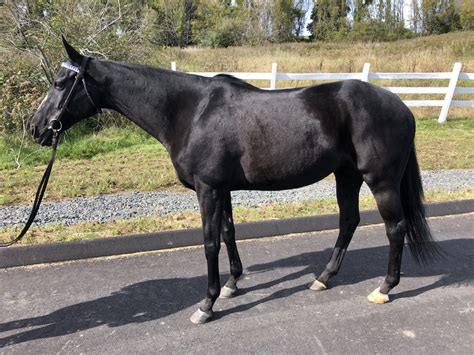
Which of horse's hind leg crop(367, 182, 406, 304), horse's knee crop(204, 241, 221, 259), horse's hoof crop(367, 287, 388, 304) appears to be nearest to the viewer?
horse's knee crop(204, 241, 221, 259)

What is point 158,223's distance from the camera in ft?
16.1

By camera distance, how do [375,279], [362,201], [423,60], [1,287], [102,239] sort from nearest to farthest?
[1,287] < [375,279] < [102,239] < [362,201] < [423,60]

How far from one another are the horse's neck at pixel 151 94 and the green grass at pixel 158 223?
1.77 meters

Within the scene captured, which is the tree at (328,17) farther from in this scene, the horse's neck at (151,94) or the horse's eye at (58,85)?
the horse's eye at (58,85)

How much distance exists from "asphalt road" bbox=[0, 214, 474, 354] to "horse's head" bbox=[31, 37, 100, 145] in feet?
4.59

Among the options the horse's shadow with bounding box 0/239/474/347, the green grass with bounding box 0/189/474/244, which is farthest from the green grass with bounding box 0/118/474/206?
the horse's shadow with bounding box 0/239/474/347

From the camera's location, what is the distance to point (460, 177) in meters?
7.26

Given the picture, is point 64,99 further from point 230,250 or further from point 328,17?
point 328,17

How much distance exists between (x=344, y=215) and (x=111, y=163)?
5.07 meters

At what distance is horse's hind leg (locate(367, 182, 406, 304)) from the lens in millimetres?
3447

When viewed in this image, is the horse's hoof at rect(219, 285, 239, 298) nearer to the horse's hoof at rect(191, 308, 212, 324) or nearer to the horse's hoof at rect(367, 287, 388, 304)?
the horse's hoof at rect(191, 308, 212, 324)

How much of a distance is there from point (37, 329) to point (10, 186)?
386 centimetres

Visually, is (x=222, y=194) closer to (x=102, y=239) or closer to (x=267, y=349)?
(x=267, y=349)

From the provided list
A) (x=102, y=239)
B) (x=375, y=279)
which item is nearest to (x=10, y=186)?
(x=102, y=239)
